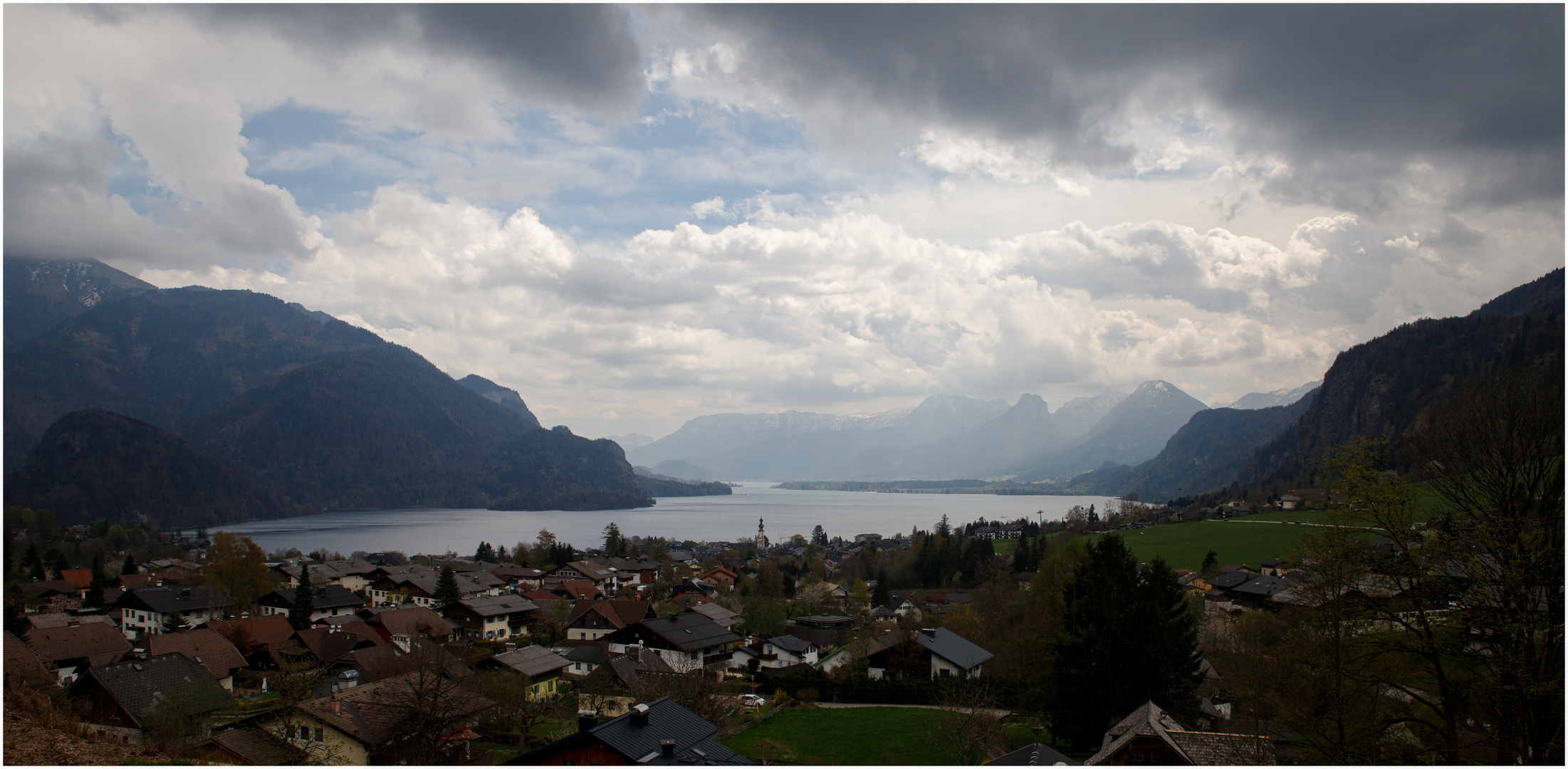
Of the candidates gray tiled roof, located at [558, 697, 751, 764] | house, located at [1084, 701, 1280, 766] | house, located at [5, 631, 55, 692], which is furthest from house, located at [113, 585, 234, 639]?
house, located at [1084, 701, 1280, 766]

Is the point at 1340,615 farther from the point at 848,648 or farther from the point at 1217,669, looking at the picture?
the point at 848,648

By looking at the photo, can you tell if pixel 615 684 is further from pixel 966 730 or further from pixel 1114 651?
pixel 1114 651

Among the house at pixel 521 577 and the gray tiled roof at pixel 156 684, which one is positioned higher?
the gray tiled roof at pixel 156 684

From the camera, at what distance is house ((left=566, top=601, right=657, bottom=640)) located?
132ft

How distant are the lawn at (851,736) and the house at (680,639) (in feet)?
25.1

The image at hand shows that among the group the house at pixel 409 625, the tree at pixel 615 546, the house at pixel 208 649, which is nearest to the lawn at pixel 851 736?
the house at pixel 409 625

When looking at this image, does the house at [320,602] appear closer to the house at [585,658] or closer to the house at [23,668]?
the house at [585,658]

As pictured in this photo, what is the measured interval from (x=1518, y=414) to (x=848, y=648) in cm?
2782

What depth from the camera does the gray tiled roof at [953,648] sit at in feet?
Result: 101

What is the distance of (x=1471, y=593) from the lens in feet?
31.7

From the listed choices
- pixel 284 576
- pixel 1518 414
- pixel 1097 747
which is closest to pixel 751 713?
pixel 1097 747

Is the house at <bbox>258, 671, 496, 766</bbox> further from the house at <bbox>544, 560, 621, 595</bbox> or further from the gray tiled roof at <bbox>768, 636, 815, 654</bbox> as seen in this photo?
the house at <bbox>544, 560, 621, 595</bbox>

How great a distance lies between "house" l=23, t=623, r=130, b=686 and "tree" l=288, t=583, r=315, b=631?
22.6 feet

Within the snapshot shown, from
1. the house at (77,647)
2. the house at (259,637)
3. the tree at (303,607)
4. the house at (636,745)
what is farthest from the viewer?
the tree at (303,607)
